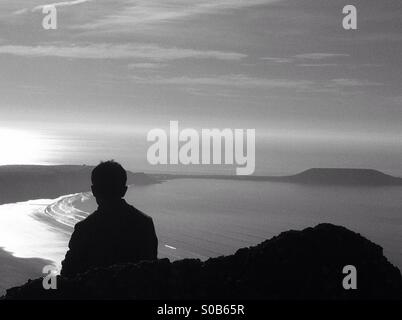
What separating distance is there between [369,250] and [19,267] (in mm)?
64459

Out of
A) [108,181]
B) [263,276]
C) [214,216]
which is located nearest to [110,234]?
[108,181]

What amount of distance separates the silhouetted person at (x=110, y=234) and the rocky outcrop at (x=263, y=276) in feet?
1.58

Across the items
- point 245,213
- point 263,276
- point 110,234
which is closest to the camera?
point 263,276

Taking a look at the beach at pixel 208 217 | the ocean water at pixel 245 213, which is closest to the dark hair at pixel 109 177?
the beach at pixel 208 217

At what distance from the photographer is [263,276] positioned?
6723 mm

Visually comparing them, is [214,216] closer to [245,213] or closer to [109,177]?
[245,213]

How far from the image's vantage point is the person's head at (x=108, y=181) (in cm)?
678

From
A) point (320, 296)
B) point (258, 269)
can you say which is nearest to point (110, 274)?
point (258, 269)

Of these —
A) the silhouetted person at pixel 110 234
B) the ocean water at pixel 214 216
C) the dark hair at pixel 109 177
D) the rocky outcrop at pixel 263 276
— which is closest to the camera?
the rocky outcrop at pixel 263 276

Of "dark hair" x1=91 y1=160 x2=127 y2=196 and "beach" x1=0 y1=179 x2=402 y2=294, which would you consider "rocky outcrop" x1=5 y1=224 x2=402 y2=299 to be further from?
"beach" x1=0 y1=179 x2=402 y2=294

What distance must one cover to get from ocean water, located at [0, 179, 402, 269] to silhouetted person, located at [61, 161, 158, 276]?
6490 cm

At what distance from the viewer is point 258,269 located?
22.2ft

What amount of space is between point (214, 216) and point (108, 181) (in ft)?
→ 372

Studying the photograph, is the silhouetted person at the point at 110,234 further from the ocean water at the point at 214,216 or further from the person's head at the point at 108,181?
the ocean water at the point at 214,216
